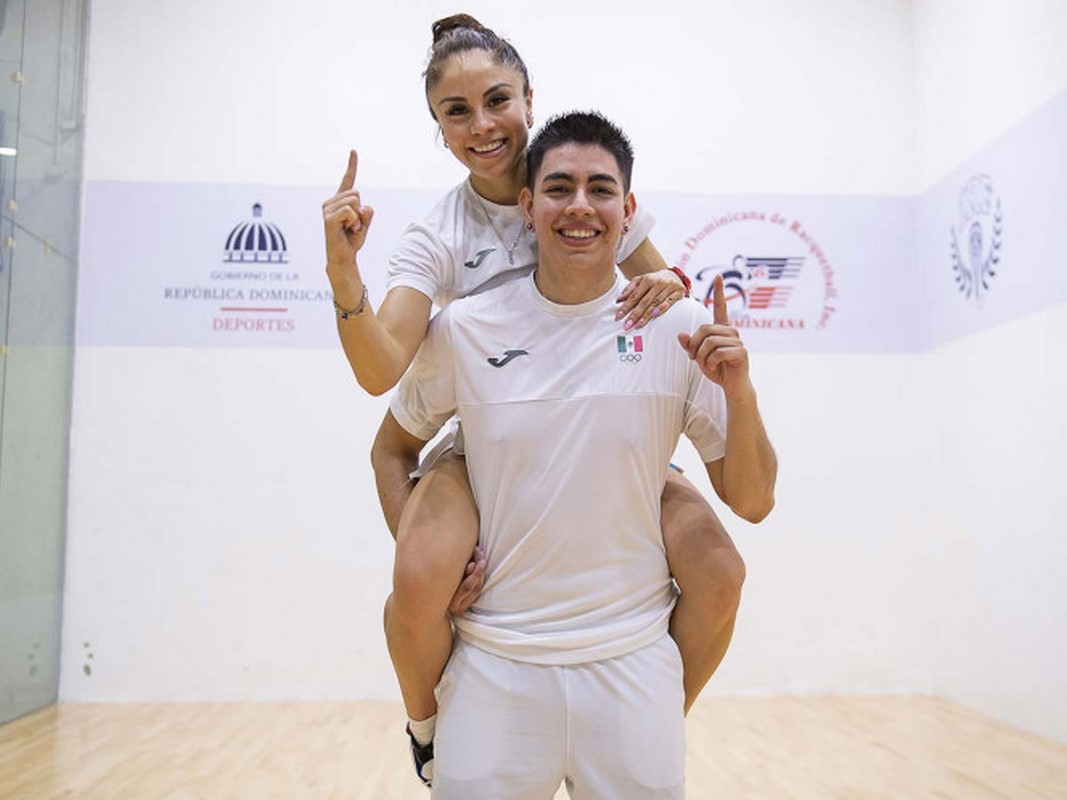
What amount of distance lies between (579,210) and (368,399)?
372 cm

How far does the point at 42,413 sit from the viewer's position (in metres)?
4.98

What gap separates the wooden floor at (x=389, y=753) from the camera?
3357 mm

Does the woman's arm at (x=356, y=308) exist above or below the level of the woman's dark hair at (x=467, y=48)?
below

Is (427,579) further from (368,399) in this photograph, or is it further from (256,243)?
(256,243)

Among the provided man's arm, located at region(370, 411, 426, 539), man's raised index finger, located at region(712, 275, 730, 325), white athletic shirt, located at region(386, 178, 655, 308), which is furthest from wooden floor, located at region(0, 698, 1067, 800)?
man's raised index finger, located at region(712, 275, 730, 325)

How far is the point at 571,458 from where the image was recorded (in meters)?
1.70

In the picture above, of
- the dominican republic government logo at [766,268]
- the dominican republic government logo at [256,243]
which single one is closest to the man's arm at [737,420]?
the dominican republic government logo at [766,268]

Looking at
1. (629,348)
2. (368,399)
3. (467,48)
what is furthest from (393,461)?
(368,399)

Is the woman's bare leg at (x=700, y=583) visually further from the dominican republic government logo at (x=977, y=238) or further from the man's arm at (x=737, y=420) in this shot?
the dominican republic government logo at (x=977, y=238)

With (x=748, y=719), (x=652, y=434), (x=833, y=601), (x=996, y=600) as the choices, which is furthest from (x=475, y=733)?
(x=833, y=601)

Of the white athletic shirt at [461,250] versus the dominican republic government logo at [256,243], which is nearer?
the white athletic shirt at [461,250]

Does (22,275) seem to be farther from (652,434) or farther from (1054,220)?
(1054,220)

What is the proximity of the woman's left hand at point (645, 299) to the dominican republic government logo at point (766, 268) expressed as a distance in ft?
12.1

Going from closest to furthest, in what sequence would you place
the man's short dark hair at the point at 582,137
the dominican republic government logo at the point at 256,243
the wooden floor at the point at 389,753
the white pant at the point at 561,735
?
1. the white pant at the point at 561,735
2. the man's short dark hair at the point at 582,137
3. the wooden floor at the point at 389,753
4. the dominican republic government logo at the point at 256,243
